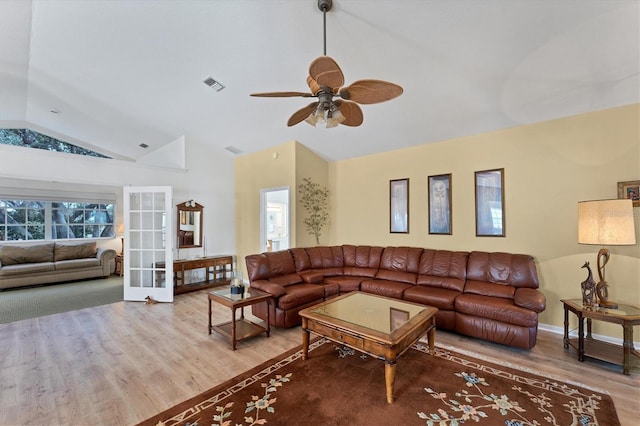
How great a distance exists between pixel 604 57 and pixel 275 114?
12.1ft

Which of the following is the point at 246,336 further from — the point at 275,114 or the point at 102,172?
the point at 102,172

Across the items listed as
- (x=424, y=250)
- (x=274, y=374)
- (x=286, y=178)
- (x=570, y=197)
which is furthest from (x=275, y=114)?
(x=570, y=197)

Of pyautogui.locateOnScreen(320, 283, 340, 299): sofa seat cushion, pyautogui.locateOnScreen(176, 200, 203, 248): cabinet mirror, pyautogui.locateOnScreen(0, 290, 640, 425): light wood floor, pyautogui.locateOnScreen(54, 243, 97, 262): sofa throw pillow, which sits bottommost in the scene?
pyautogui.locateOnScreen(0, 290, 640, 425): light wood floor

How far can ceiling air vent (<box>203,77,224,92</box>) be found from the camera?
3.49m

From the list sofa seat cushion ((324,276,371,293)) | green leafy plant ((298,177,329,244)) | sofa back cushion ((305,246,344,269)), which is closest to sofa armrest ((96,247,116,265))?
green leafy plant ((298,177,329,244))

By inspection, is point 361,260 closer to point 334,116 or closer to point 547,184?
point 547,184

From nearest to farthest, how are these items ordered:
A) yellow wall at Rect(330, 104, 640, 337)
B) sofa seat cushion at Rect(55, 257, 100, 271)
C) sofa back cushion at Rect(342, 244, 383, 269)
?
yellow wall at Rect(330, 104, 640, 337) < sofa back cushion at Rect(342, 244, 383, 269) < sofa seat cushion at Rect(55, 257, 100, 271)

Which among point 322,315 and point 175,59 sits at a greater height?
point 175,59

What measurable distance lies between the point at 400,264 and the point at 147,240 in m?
→ 4.49

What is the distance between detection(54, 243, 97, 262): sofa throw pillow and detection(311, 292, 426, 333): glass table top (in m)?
6.87

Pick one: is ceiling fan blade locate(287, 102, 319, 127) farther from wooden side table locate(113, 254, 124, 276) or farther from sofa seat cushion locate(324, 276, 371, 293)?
wooden side table locate(113, 254, 124, 276)

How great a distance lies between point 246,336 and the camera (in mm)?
3027

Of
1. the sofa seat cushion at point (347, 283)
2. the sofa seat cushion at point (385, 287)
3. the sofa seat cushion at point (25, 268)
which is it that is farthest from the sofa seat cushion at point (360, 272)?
the sofa seat cushion at point (25, 268)

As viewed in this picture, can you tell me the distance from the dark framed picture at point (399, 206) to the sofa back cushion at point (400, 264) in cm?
44
